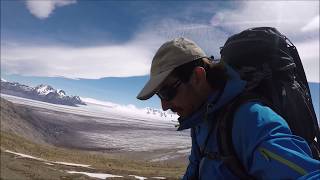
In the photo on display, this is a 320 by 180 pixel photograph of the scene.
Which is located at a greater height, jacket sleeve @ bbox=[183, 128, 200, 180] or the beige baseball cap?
the beige baseball cap

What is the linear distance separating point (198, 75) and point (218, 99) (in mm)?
258

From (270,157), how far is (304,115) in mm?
803

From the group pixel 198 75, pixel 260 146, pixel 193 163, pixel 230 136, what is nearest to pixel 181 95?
pixel 198 75

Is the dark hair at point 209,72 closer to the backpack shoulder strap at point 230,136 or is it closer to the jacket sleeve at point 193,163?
the backpack shoulder strap at point 230,136

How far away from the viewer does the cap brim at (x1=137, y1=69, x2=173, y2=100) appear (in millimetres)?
3256

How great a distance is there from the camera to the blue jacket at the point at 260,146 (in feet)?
7.80

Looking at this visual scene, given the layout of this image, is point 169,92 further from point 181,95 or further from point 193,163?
point 193,163

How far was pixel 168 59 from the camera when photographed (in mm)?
3285

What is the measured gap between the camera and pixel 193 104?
129 inches

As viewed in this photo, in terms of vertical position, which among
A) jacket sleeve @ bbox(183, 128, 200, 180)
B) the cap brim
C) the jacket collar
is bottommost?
jacket sleeve @ bbox(183, 128, 200, 180)

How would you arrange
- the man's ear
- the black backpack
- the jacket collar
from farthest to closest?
the man's ear, the jacket collar, the black backpack

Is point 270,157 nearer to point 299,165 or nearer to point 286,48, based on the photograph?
point 299,165

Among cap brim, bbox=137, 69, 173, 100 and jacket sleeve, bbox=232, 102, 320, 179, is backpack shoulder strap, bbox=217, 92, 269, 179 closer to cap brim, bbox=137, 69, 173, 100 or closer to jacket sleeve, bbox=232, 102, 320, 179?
jacket sleeve, bbox=232, 102, 320, 179

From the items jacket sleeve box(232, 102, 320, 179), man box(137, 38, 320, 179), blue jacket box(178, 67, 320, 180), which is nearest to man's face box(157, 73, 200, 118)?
man box(137, 38, 320, 179)
